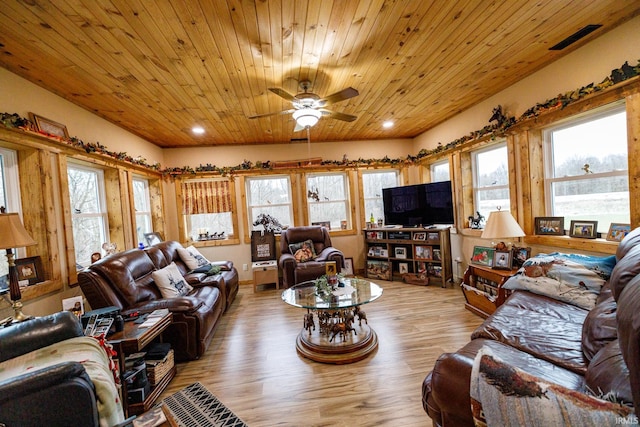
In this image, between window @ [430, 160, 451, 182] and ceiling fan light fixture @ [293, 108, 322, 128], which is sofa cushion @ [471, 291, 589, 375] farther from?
window @ [430, 160, 451, 182]

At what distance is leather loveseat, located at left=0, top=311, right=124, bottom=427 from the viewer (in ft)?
3.47

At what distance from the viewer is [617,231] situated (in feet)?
7.78

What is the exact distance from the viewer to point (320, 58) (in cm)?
234

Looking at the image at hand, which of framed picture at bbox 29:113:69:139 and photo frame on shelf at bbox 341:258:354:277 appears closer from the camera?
A: framed picture at bbox 29:113:69:139

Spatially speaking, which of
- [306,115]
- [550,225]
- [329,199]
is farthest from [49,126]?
[550,225]

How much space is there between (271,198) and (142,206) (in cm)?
220

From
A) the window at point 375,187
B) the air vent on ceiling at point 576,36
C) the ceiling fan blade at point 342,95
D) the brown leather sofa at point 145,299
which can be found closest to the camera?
the air vent on ceiling at point 576,36

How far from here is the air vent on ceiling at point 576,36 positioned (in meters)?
2.16

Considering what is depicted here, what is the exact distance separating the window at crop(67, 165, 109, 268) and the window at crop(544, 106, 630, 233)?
5.41 meters

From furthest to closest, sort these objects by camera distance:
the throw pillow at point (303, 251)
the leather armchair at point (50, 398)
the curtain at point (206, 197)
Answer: the curtain at point (206, 197)
the throw pillow at point (303, 251)
the leather armchair at point (50, 398)

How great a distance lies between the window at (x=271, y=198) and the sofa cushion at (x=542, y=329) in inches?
152

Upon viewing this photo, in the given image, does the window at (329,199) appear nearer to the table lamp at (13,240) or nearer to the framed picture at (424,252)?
the framed picture at (424,252)

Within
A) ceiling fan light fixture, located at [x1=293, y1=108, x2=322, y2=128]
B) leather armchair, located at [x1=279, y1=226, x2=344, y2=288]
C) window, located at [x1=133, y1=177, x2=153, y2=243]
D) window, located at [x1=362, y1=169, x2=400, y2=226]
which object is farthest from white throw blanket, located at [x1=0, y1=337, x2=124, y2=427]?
window, located at [x1=362, y1=169, x2=400, y2=226]

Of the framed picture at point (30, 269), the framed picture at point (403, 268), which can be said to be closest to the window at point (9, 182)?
the framed picture at point (30, 269)
